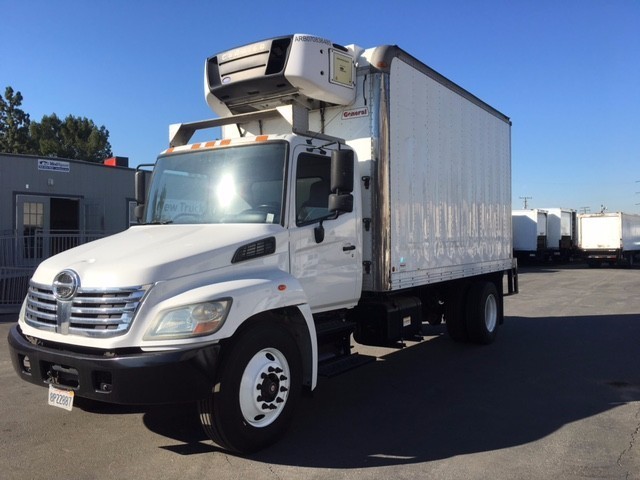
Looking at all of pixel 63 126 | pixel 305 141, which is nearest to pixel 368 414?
pixel 305 141

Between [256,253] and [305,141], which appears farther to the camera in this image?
[305,141]

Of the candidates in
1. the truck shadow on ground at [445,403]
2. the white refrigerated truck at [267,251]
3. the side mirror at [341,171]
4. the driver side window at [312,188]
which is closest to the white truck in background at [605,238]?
the truck shadow on ground at [445,403]

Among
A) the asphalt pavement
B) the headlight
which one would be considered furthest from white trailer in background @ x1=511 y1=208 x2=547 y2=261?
the headlight

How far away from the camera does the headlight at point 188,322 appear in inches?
146

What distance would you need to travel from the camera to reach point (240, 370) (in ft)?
13.1

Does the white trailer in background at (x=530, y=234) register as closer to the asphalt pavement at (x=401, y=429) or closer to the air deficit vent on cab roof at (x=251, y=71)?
the asphalt pavement at (x=401, y=429)

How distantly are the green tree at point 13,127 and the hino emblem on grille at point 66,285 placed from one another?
50.3m

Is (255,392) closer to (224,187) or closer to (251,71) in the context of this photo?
(224,187)

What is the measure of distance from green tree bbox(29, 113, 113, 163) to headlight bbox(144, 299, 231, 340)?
5096cm

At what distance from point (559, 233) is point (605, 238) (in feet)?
13.9

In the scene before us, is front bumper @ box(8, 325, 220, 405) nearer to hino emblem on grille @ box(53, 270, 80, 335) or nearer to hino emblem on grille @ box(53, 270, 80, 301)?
hino emblem on grille @ box(53, 270, 80, 335)

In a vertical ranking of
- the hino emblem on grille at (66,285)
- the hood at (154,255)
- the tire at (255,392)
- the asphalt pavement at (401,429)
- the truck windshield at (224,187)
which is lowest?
the asphalt pavement at (401,429)

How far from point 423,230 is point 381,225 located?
44.6 inches

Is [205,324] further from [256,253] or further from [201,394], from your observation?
[256,253]
